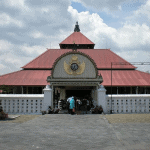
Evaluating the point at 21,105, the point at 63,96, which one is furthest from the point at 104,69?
the point at 21,105

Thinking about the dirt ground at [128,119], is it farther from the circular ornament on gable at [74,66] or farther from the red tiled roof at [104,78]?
the red tiled roof at [104,78]

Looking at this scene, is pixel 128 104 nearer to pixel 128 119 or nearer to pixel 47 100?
pixel 128 119

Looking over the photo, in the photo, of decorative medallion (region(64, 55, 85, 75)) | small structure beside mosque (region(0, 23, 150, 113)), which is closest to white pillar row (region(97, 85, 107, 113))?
small structure beside mosque (region(0, 23, 150, 113))

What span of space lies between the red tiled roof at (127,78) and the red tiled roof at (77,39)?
11.5m

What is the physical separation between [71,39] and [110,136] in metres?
37.2

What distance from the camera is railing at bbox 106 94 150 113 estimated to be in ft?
60.2

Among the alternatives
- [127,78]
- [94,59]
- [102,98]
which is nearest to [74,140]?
[102,98]

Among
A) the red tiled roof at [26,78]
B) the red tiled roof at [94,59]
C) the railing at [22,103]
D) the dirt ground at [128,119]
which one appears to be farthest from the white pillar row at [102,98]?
the red tiled roof at [94,59]

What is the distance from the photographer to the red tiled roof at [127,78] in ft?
101

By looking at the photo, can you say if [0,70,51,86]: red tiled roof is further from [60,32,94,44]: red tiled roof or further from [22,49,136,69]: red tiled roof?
[60,32,94,44]: red tiled roof

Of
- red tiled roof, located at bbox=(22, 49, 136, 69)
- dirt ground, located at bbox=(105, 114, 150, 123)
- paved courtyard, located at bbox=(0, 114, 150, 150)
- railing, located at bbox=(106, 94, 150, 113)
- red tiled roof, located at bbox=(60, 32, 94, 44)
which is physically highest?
red tiled roof, located at bbox=(60, 32, 94, 44)

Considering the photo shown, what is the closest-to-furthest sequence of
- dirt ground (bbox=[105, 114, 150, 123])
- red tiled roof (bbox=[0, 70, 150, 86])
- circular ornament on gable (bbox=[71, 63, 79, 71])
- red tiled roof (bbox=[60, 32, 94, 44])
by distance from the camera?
1. dirt ground (bbox=[105, 114, 150, 123])
2. circular ornament on gable (bbox=[71, 63, 79, 71])
3. red tiled roof (bbox=[0, 70, 150, 86])
4. red tiled roof (bbox=[60, 32, 94, 44])

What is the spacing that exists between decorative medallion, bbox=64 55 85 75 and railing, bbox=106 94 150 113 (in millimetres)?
3137

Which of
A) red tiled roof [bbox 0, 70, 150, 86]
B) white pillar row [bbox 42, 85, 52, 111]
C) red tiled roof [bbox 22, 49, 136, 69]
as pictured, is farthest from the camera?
red tiled roof [bbox 22, 49, 136, 69]
